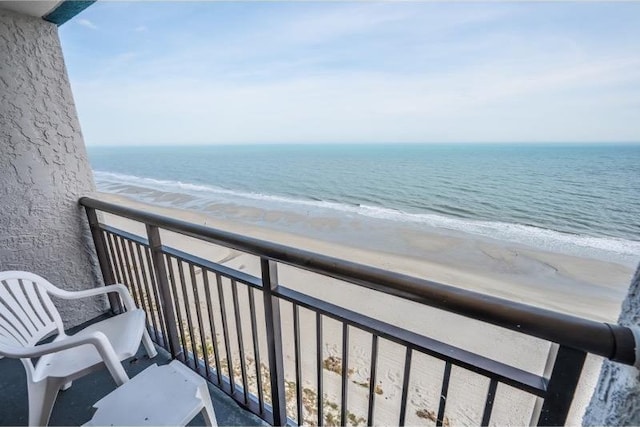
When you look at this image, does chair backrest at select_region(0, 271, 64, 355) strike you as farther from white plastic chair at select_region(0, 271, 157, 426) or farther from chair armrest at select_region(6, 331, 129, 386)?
chair armrest at select_region(6, 331, 129, 386)

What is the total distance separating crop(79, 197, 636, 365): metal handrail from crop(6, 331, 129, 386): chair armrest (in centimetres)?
73

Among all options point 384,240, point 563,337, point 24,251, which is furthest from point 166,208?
point 563,337

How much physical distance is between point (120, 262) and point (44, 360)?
2.47 feet

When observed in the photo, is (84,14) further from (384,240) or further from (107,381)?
(384,240)

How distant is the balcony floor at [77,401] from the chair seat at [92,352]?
40 centimetres

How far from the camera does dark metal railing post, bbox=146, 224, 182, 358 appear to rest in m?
1.50

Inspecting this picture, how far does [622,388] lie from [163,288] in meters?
1.83

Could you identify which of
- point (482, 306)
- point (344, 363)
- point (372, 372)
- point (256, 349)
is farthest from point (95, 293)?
point (482, 306)

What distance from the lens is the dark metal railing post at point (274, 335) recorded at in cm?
104

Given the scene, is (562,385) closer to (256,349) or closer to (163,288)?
(256,349)

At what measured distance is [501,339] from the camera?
4473 mm

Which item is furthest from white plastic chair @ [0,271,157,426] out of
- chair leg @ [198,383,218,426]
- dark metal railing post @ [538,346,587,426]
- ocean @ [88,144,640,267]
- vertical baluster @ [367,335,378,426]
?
ocean @ [88,144,640,267]

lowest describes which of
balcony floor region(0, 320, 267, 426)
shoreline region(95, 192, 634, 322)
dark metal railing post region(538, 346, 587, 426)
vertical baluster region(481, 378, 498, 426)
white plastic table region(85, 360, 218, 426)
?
shoreline region(95, 192, 634, 322)

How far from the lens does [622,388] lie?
506 millimetres
